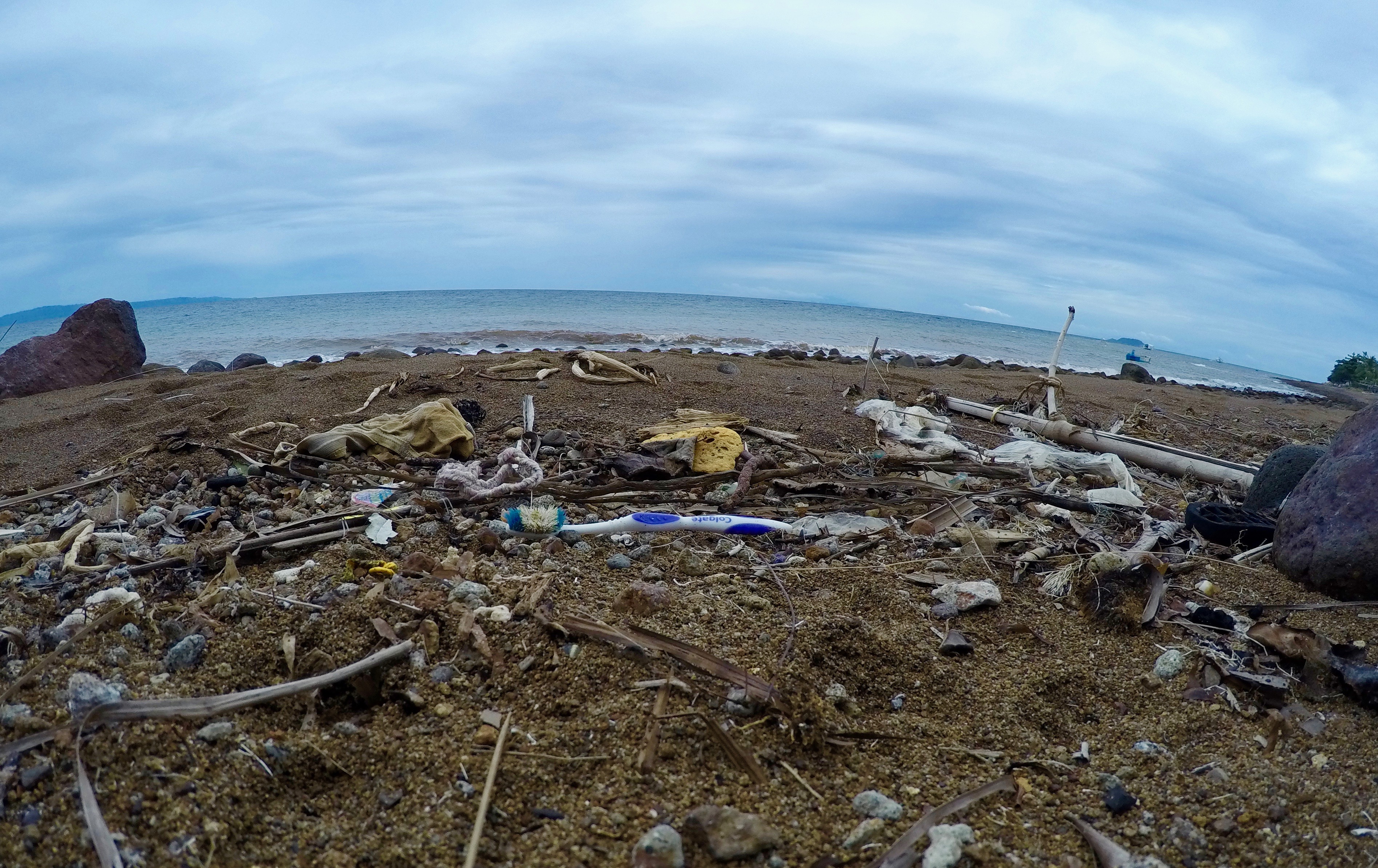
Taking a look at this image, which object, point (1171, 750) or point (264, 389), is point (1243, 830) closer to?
point (1171, 750)

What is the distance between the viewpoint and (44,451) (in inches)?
217

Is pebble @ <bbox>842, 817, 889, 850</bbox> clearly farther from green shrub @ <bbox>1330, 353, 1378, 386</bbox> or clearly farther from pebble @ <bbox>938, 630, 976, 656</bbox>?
green shrub @ <bbox>1330, 353, 1378, 386</bbox>

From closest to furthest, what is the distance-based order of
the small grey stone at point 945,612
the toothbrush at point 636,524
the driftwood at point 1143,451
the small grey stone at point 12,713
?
1. the small grey stone at point 12,713
2. the small grey stone at point 945,612
3. the toothbrush at point 636,524
4. the driftwood at point 1143,451

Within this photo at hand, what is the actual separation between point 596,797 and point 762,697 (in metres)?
0.54

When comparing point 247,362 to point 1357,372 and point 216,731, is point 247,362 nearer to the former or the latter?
point 216,731

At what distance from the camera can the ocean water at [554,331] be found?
63.2ft

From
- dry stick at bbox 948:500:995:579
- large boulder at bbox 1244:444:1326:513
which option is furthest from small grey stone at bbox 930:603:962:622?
large boulder at bbox 1244:444:1326:513

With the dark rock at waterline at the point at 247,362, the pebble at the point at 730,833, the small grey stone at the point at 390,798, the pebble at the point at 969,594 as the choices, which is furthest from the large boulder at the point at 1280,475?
the dark rock at waterline at the point at 247,362

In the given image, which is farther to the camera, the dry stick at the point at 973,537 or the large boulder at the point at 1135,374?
the large boulder at the point at 1135,374

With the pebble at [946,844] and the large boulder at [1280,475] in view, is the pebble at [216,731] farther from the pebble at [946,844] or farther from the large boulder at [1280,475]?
the large boulder at [1280,475]

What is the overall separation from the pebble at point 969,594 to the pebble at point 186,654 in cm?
250

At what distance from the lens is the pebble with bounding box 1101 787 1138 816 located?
1826mm

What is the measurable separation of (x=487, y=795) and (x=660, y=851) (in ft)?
1.36

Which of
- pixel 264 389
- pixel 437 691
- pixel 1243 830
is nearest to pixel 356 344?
pixel 264 389
